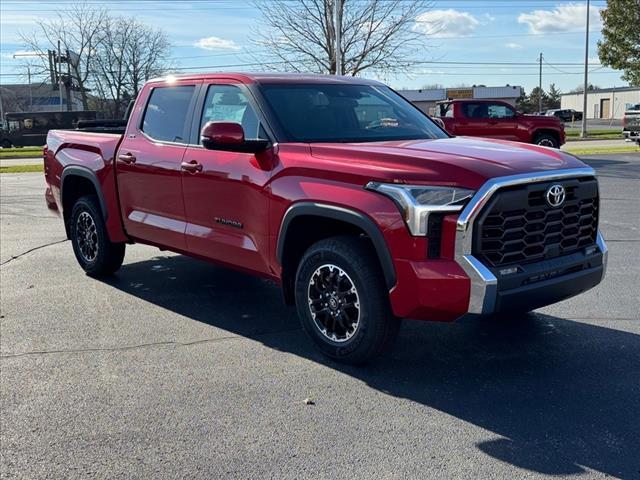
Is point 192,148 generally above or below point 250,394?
above

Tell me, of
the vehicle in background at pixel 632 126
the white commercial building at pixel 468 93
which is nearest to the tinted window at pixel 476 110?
the vehicle in background at pixel 632 126

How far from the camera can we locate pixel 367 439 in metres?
3.42

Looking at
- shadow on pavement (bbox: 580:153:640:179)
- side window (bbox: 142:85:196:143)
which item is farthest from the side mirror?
shadow on pavement (bbox: 580:153:640:179)

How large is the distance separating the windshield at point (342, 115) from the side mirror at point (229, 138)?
0.84ft

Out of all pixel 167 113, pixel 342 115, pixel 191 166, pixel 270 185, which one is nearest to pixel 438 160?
pixel 270 185

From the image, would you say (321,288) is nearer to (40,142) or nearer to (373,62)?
(373,62)

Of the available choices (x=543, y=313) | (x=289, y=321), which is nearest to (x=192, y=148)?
(x=289, y=321)

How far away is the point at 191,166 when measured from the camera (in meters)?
5.22

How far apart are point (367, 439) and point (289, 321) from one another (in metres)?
2.11

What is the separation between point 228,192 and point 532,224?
86.0 inches

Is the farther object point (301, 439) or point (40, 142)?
point (40, 142)

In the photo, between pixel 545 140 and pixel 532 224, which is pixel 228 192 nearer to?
pixel 532 224

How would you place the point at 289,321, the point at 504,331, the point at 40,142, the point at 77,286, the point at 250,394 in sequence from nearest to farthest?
the point at 250,394
the point at 504,331
the point at 289,321
the point at 77,286
the point at 40,142

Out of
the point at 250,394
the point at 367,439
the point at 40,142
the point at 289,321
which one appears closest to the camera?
the point at 367,439
